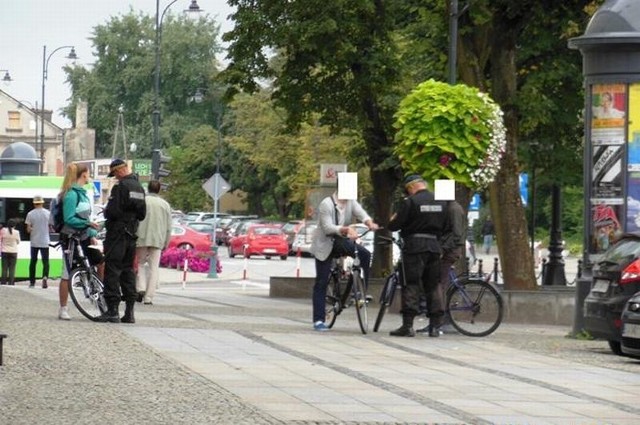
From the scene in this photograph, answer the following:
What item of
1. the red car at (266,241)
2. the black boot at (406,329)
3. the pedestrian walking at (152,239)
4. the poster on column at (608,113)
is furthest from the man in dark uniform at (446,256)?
the red car at (266,241)

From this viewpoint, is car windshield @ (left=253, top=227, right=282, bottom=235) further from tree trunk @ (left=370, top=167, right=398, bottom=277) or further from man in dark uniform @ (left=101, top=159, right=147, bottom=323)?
man in dark uniform @ (left=101, top=159, right=147, bottom=323)

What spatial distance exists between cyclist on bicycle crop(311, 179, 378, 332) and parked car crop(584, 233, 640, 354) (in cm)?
256

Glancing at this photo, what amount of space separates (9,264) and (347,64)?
367 inches

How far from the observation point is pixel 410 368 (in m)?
15.2

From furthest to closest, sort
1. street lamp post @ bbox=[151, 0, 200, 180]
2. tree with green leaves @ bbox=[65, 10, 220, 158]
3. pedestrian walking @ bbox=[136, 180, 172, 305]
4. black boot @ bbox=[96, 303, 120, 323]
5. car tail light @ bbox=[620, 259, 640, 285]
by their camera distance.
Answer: tree with green leaves @ bbox=[65, 10, 220, 158], street lamp post @ bbox=[151, 0, 200, 180], pedestrian walking @ bbox=[136, 180, 172, 305], black boot @ bbox=[96, 303, 120, 323], car tail light @ bbox=[620, 259, 640, 285]

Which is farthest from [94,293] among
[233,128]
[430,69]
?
[233,128]

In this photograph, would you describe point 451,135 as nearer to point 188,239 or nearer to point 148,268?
point 148,268

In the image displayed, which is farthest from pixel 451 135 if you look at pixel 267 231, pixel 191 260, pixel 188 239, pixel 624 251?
pixel 267 231

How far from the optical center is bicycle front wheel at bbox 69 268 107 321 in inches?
807

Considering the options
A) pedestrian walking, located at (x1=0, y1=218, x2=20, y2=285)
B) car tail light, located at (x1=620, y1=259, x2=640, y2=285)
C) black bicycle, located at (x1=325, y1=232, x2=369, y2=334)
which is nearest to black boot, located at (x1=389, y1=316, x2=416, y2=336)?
black bicycle, located at (x1=325, y1=232, x2=369, y2=334)

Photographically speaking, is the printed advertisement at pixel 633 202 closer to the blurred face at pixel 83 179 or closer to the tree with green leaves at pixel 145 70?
the blurred face at pixel 83 179

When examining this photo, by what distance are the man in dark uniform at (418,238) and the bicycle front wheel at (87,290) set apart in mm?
3571

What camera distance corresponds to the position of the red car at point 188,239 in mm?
64500

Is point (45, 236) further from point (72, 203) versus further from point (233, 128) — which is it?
point (233, 128)
